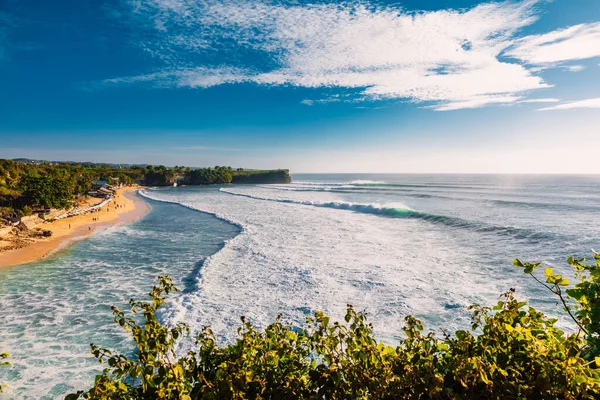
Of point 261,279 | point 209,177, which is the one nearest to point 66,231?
point 261,279

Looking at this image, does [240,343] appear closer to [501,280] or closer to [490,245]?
[501,280]

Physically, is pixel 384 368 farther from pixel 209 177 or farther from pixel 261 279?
pixel 209 177

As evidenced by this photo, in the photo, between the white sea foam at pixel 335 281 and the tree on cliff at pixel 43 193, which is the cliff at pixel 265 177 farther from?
the white sea foam at pixel 335 281

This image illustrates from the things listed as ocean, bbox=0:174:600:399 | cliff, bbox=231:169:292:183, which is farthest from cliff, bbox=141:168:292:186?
ocean, bbox=0:174:600:399

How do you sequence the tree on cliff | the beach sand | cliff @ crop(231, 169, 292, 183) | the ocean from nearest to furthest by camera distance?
the ocean → the beach sand → the tree on cliff → cliff @ crop(231, 169, 292, 183)

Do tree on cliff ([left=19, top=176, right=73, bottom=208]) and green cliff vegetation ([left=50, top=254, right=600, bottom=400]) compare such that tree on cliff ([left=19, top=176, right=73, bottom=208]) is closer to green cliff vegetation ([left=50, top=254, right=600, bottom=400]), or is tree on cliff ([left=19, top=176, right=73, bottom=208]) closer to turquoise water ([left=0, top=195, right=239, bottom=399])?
turquoise water ([left=0, top=195, right=239, bottom=399])

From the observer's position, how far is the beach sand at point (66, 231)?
23.3m

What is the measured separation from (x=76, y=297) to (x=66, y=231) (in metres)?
Answer: 23.7

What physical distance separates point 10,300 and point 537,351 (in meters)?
20.4

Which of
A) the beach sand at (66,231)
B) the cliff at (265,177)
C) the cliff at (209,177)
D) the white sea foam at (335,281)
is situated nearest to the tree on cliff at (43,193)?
the beach sand at (66,231)

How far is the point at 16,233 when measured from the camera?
29.4 m

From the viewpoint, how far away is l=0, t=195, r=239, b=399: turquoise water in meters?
9.73

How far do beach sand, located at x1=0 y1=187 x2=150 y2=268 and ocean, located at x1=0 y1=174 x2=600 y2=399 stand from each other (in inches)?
67.9

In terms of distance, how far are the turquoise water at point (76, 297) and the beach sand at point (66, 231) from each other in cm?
165
